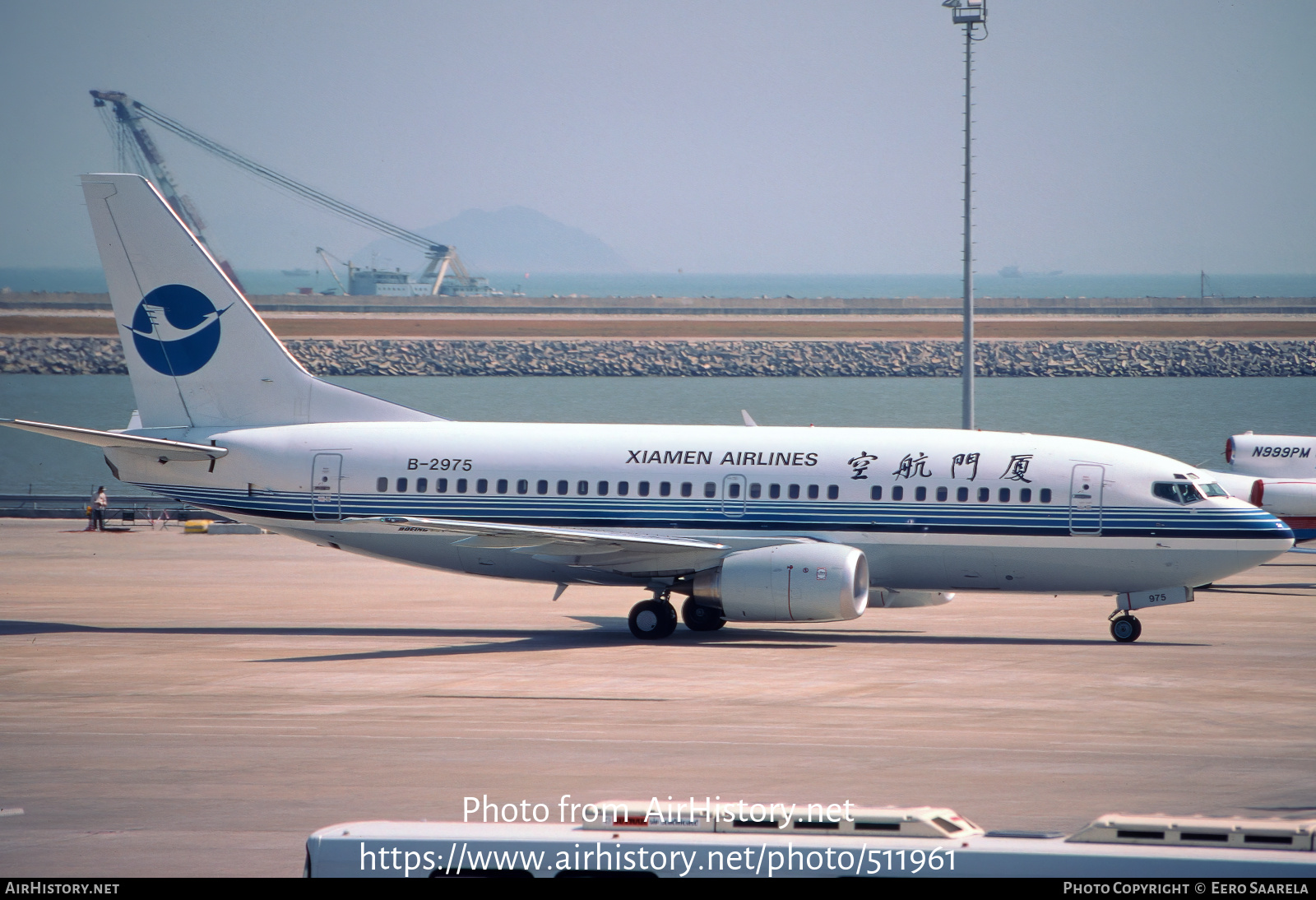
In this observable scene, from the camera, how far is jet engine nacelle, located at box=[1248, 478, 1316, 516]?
39094 millimetres

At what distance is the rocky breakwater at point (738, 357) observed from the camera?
527ft

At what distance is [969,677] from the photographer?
2403 cm

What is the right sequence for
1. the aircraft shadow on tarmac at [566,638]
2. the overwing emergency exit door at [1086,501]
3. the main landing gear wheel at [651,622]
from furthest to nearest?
the main landing gear wheel at [651,622] < the overwing emergency exit door at [1086,501] < the aircraft shadow on tarmac at [566,638]

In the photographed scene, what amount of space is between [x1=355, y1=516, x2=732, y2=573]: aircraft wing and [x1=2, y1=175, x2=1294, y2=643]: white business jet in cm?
5

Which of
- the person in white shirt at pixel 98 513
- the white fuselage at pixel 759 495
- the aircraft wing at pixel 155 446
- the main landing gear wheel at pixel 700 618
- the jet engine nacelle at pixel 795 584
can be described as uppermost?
the aircraft wing at pixel 155 446

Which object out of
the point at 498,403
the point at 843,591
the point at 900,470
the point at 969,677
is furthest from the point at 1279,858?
the point at 498,403

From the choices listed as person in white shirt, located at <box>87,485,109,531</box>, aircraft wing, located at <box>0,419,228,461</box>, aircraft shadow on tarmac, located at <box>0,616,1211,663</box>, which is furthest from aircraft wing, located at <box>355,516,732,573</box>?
person in white shirt, located at <box>87,485,109,531</box>

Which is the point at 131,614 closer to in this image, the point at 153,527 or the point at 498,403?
the point at 153,527

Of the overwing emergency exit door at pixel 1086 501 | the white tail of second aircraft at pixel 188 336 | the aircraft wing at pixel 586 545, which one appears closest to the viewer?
the aircraft wing at pixel 586 545

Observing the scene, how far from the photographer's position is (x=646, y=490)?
29.9m

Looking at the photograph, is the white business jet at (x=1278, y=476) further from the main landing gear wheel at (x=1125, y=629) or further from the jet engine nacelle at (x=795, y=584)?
the jet engine nacelle at (x=795, y=584)

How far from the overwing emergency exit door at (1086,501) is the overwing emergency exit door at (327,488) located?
1582 cm

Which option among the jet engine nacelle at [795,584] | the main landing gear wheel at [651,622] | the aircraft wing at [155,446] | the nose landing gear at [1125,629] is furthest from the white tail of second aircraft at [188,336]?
the nose landing gear at [1125,629]

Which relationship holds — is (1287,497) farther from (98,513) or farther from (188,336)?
(98,513)
